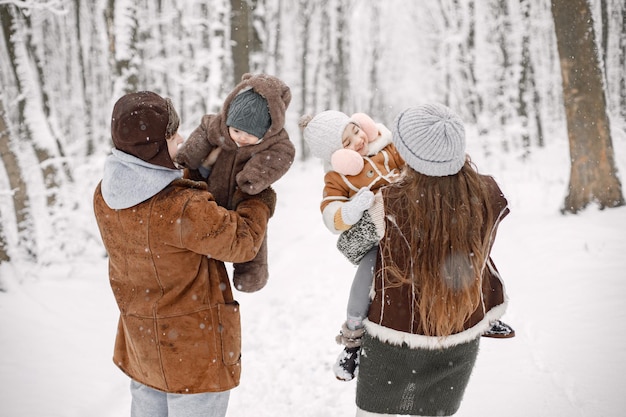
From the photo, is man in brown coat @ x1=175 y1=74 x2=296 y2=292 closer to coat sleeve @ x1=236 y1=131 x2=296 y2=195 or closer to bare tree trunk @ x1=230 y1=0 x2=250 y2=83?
coat sleeve @ x1=236 y1=131 x2=296 y2=195

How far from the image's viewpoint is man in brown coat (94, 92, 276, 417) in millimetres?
1993

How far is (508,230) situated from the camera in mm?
7504

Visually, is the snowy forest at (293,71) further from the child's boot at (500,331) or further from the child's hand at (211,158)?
the child's boot at (500,331)

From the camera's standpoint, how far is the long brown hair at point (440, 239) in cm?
205

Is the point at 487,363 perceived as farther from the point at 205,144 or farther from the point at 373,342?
the point at 205,144

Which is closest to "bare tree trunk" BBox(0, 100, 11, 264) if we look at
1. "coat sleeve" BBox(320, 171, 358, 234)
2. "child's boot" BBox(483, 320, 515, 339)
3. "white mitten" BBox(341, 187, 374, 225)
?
"coat sleeve" BBox(320, 171, 358, 234)

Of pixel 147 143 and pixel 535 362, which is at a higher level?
pixel 147 143

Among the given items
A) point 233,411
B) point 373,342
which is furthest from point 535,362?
point 233,411

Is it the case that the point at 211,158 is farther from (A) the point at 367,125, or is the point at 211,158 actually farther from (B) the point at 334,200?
(A) the point at 367,125

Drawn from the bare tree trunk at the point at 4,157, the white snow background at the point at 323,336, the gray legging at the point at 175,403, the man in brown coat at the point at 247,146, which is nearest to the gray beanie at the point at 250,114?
the man in brown coat at the point at 247,146

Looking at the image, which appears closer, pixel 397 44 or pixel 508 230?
pixel 508 230

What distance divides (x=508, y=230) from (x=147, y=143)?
6.95m

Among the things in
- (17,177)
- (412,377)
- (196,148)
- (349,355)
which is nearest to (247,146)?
(196,148)

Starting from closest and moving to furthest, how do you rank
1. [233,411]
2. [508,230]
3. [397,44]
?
[233,411] < [508,230] < [397,44]
